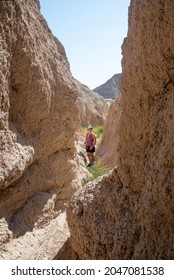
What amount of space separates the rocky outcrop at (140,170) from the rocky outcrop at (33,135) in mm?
858

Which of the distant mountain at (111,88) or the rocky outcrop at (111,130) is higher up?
the distant mountain at (111,88)

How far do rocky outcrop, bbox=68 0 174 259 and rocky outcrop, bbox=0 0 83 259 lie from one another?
0.86 meters

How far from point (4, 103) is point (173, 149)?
6.17 feet

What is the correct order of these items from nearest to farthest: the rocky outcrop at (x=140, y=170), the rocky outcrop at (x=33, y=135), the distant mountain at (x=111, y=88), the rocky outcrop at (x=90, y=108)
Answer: the rocky outcrop at (x=140, y=170) → the rocky outcrop at (x=33, y=135) → the rocky outcrop at (x=90, y=108) → the distant mountain at (x=111, y=88)

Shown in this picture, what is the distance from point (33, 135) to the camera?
4.12 meters

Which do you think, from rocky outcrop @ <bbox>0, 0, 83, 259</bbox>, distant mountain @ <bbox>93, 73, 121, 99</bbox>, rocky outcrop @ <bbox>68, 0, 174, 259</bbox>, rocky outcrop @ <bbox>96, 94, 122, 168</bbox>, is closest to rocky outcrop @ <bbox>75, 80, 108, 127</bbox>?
rocky outcrop @ <bbox>96, 94, 122, 168</bbox>

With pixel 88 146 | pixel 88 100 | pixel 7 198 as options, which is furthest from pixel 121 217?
pixel 88 100

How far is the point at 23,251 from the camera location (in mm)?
3662

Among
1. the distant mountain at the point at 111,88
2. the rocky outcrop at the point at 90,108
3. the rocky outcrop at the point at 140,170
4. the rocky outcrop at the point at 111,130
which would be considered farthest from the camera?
the distant mountain at the point at 111,88

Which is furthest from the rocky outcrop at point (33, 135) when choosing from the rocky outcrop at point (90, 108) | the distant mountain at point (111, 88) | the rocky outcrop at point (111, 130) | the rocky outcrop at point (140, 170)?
the distant mountain at point (111, 88)

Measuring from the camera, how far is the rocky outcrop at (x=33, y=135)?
3510 mm

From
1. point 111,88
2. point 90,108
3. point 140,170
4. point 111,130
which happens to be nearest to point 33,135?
point 140,170

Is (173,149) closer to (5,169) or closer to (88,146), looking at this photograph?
(5,169)

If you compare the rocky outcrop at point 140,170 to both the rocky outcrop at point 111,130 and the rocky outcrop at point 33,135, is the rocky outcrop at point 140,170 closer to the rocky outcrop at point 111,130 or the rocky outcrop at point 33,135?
the rocky outcrop at point 33,135
